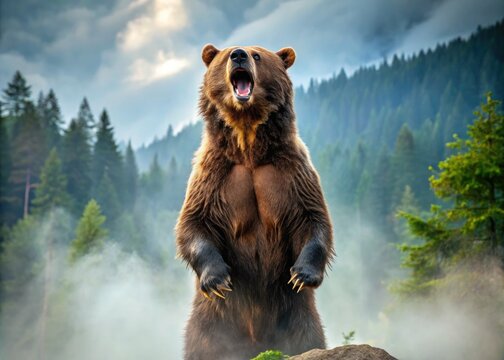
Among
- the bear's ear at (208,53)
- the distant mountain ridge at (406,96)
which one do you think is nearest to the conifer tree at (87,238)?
the bear's ear at (208,53)

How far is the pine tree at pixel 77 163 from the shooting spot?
53.4 m

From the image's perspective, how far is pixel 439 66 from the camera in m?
109

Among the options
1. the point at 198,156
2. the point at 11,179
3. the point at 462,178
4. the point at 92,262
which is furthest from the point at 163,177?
the point at 198,156

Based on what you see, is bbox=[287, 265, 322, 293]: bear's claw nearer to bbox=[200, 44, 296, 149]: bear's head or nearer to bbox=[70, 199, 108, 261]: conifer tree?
bbox=[200, 44, 296, 149]: bear's head

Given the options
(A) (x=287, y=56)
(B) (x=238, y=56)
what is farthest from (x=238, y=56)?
(A) (x=287, y=56)

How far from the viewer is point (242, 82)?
17.2 feet

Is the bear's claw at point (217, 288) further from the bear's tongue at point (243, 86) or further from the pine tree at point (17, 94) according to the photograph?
the pine tree at point (17, 94)

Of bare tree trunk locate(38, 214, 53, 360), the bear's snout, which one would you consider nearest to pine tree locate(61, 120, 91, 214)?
bare tree trunk locate(38, 214, 53, 360)

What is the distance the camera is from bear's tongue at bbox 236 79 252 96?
5.12 m

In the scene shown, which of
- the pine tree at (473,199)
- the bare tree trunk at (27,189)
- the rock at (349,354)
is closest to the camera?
the rock at (349,354)

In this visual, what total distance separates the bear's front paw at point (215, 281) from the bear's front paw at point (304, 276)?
54 cm

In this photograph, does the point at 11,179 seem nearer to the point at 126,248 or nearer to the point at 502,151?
the point at 126,248

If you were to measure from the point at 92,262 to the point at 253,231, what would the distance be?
29860mm

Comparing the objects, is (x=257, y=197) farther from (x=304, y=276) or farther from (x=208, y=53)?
(x=208, y=53)
